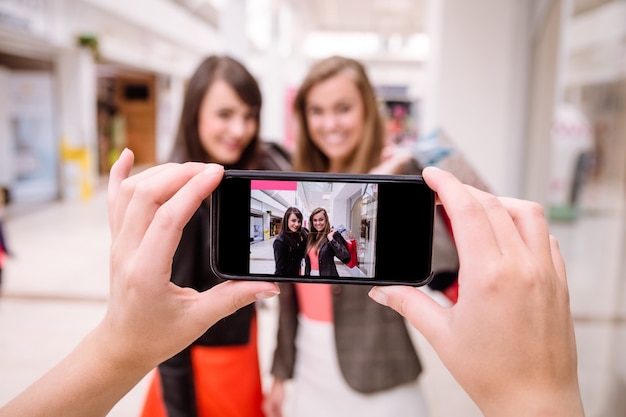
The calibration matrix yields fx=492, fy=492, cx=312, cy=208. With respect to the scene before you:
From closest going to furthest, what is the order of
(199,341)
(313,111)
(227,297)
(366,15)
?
(227,297) → (199,341) → (313,111) → (366,15)

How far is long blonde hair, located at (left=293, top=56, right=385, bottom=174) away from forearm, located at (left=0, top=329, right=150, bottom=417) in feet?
3.40

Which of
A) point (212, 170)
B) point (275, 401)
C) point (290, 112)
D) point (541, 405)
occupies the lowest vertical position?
point (275, 401)

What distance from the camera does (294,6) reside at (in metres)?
9.51

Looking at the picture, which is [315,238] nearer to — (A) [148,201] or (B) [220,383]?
(A) [148,201]

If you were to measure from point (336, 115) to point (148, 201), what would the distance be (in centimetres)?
102

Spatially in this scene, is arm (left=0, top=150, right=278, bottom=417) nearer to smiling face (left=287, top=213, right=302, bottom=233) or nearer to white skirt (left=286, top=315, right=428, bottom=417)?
smiling face (left=287, top=213, right=302, bottom=233)

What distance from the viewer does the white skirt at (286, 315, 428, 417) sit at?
48.0 inches

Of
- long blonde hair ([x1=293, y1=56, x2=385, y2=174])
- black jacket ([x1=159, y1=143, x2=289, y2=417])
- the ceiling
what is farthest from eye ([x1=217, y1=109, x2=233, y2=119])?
the ceiling

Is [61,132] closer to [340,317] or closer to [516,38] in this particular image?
[516,38]

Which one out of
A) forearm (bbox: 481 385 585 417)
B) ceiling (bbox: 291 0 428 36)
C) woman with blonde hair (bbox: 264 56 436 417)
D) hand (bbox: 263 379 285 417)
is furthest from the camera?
ceiling (bbox: 291 0 428 36)

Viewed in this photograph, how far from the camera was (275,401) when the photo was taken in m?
1.35

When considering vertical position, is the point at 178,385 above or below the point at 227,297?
below


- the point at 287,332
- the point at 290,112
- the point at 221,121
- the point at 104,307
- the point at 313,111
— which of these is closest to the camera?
the point at 104,307

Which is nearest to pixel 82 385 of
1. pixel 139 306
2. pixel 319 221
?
pixel 139 306
